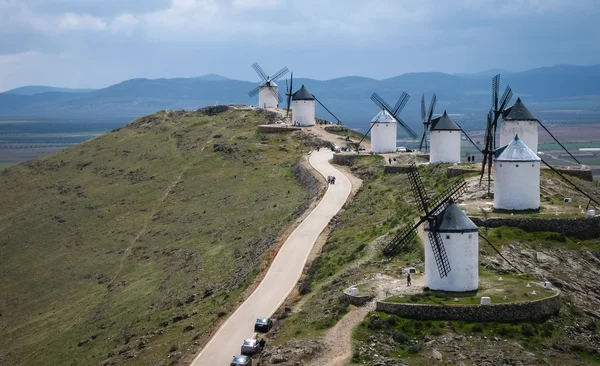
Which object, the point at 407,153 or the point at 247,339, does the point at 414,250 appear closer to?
the point at 247,339

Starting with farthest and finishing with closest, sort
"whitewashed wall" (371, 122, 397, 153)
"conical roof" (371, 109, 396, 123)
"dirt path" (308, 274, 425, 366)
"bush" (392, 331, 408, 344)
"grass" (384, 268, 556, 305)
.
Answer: "whitewashed wall" (371, 122, 397, 153) < "conical roof" (371, 109, 396, 123) < "grass" (384, 268, 556, 305) < "bush" (392, 331, 408, 344) < "dirt path" (308, 274, 425, 366)

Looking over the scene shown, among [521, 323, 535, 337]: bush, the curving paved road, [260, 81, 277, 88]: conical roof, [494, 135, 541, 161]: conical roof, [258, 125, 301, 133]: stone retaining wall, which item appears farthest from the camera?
[260, 81, 277, 88]: conical roof

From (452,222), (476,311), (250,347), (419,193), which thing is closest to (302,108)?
(419,193)

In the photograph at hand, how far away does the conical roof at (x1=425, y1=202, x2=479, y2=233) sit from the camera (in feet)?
119

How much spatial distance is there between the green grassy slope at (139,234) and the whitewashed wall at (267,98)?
446 cm

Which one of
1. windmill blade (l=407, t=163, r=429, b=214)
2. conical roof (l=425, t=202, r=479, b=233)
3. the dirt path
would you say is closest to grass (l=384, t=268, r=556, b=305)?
the dirt path

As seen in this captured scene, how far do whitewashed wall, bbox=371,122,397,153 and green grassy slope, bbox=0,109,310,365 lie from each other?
753cm

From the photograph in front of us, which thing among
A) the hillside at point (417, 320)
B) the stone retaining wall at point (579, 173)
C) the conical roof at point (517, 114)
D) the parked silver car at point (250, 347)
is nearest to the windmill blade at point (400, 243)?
the hillside at point (417, 320)

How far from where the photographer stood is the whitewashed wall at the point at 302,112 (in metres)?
90.3

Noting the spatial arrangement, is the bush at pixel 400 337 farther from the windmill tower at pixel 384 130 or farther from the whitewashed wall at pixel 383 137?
the whitewashed wall at pixel 383 137

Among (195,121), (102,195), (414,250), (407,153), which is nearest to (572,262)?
(414,250)

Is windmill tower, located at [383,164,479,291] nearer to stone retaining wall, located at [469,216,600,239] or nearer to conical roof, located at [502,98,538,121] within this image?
stone retaining wall, located at [469,216,600,239]

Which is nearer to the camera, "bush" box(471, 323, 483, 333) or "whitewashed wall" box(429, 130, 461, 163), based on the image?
"bush" box(471, 323, 483, 333)

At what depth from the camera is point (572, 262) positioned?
41531 millimetres
